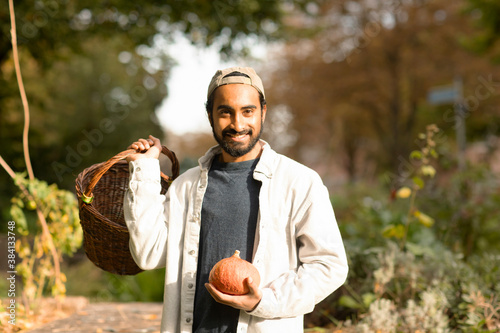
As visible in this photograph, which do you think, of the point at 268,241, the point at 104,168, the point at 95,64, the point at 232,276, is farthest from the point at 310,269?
the point at 95,64

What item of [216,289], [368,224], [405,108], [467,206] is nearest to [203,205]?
[216,289]

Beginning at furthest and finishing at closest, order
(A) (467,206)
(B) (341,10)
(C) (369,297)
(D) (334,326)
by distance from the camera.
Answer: (B) (341,10), (A) (467,206), (D) (334,326), (C) (369,297)

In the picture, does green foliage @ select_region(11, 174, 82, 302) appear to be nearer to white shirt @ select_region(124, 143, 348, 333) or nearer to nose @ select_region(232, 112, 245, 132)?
white shirt @ select_region(124, 143, 348, 333)

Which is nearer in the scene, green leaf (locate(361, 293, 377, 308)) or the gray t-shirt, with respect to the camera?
the gray t-shirt

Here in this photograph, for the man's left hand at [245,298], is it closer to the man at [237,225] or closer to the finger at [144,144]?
the man at [237,225]

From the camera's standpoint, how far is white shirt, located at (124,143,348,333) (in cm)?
188

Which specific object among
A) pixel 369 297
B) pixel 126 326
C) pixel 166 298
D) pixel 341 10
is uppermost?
pixel 341 10

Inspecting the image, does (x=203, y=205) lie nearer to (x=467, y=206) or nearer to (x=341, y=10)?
(x=467, y=206)

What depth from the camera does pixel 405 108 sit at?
765 inches

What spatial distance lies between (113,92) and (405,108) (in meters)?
11.4

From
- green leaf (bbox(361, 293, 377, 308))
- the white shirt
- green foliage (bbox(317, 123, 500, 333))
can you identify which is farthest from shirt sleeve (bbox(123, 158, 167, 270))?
green leaf (bbox(361, 293, 377, 308))

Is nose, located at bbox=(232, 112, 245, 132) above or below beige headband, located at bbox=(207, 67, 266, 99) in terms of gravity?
below

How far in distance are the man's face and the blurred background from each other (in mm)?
1777

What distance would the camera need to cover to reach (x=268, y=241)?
197 centimetres
